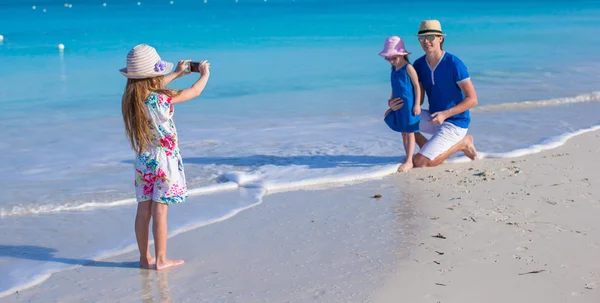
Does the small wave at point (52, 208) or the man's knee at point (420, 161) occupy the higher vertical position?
the man's knee at point (420, 161)

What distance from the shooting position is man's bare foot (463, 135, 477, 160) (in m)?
6.96

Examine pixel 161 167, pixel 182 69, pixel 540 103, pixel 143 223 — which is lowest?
pixel 143 223

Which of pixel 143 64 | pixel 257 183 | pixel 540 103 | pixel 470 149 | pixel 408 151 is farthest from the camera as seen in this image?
pixel 540 103

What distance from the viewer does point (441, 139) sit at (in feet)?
22.3

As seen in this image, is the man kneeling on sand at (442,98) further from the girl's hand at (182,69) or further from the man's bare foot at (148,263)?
the man's bare foot at (148,263)

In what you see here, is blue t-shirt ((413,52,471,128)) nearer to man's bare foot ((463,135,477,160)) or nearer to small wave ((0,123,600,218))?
man's bare foot ((463,135,477,160))

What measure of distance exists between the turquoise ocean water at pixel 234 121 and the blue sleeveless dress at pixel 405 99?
391mm

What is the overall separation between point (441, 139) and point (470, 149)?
0.35 meters

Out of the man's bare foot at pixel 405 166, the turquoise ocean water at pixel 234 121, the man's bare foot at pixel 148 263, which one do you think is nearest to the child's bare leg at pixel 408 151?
the man's bare foot at pixel 405 166

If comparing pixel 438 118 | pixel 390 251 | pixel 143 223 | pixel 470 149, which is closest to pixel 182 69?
pixel 143 223

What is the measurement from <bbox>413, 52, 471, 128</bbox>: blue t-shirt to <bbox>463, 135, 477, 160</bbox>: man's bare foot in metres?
0.12

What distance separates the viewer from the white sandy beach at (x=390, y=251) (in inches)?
159

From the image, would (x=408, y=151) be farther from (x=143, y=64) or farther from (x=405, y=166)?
(x=143, y=64)

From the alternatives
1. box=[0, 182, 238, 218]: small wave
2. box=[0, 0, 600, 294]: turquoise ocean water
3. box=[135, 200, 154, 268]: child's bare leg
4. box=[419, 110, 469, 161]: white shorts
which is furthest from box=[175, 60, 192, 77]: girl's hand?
box=[419, 110, 469, 161]: white shorts
